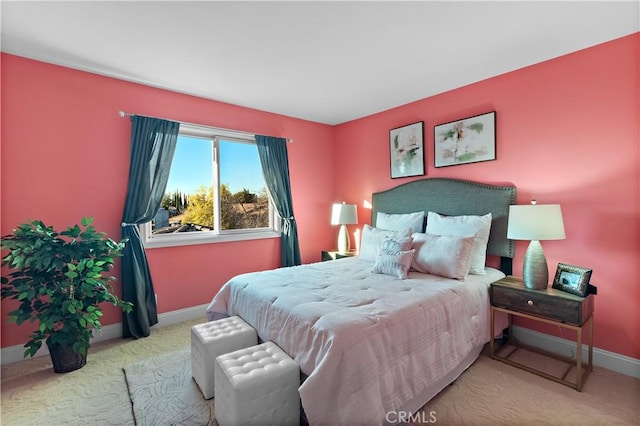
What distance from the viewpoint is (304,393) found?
1.42 metres

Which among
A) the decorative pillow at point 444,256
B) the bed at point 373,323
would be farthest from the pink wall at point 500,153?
the decorative pillow at point 444,256

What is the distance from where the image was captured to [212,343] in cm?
195

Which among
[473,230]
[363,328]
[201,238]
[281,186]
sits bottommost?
[363,328]

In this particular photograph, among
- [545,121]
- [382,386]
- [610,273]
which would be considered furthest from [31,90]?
[610,273]

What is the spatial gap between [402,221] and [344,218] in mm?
931

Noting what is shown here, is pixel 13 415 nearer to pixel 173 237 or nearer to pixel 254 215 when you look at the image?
→ pixel 173 237

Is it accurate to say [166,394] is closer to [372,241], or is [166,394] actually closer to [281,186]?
[372,241]

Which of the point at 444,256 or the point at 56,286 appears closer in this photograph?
the point at 56,286

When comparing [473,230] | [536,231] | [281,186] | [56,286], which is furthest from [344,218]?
[56,286]

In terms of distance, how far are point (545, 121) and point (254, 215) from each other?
3.39m

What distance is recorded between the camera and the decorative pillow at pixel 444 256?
8.07 ft

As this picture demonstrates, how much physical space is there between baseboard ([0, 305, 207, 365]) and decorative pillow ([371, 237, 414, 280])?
2.17m

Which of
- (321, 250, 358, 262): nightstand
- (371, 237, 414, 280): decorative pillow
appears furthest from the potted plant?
(321, 250, 358, 262): nightstand

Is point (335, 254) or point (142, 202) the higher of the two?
point (142, 202)
